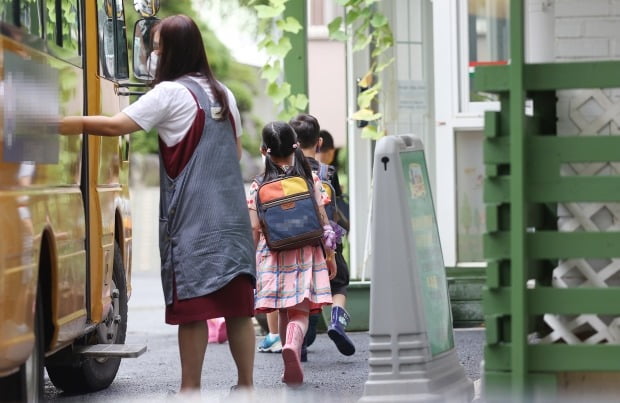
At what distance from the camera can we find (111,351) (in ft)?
25.2

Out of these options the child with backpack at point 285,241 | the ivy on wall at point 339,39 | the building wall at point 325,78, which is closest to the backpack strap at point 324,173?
the child with backpack at point 285,241

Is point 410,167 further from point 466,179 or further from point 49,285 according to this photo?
point 466,179

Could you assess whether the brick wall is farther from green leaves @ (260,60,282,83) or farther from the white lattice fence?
green leaves @ (260,60,282,83)

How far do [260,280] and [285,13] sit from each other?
327 cm

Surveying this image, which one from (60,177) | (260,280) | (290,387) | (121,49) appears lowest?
(290,387)

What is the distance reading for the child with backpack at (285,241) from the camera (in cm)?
850

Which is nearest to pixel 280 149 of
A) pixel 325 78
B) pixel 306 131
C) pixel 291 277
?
pixel 291 277

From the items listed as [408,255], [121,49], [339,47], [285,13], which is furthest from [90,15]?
[339,47]

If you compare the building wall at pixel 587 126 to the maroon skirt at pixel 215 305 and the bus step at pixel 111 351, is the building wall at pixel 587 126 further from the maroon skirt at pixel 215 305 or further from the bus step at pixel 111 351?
the bus step at pixel 111 351

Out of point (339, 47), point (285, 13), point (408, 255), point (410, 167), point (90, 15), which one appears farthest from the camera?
point (339, 47)

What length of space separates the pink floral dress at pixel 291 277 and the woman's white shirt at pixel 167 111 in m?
2.29

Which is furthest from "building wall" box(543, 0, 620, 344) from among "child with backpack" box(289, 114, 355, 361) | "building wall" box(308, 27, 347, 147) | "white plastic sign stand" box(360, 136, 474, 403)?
"building wall" box(308, 27, 347, 147)

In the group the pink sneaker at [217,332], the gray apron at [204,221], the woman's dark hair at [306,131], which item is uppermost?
the woman's dark hair at [306,131]

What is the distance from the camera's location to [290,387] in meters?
8.21
